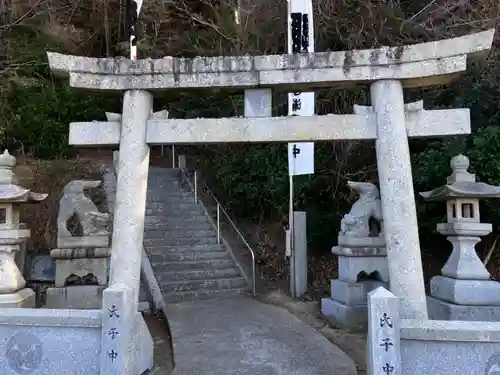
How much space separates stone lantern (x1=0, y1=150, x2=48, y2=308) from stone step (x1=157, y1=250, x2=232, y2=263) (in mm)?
3346

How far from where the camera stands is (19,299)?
22.3 feet

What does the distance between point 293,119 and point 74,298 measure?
4.97 meters

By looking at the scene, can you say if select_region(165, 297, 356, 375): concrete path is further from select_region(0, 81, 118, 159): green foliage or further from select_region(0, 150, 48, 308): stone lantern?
select_region(0, 81, 118, 159): green foliage

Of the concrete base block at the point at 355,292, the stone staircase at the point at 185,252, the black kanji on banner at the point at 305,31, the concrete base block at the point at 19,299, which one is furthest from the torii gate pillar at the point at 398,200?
the concrete base block at the point at 19,299

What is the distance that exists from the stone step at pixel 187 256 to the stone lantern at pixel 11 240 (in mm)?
3346

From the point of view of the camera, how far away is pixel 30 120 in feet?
48.3

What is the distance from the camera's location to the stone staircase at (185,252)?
9648 mm

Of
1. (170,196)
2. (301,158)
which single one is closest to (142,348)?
(301,158)

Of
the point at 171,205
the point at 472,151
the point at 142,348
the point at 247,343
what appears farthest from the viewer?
the point at 171,205

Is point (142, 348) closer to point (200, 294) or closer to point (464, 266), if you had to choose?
point (200, 294)

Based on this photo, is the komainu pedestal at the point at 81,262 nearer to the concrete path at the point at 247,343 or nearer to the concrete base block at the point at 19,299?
the concrete base block at the point at 19,299

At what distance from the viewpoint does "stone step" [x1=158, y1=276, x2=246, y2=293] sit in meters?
9.52

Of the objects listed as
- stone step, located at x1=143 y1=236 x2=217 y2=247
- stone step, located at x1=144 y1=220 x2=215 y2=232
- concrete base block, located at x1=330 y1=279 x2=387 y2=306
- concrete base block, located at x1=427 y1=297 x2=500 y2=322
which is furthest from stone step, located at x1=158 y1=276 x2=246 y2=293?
concrete base block, located at x1=427 y1=297 x2=500 y2=322

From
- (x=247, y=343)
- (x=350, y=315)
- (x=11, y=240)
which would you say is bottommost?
(x=247, y=343)
